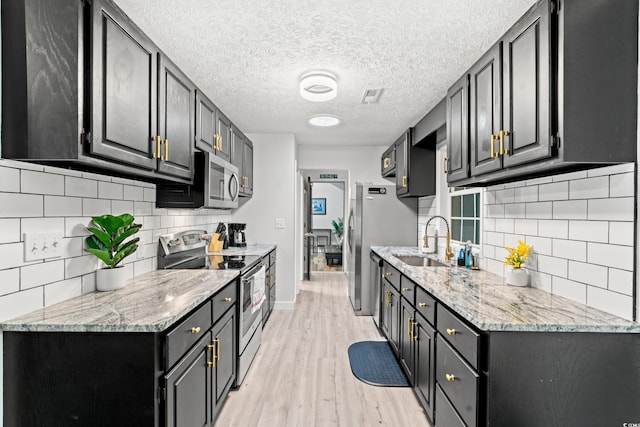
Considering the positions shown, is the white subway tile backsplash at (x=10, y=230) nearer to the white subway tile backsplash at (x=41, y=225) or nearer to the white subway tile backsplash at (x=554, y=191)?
the white subway tile backsplash at (x=41, y=225)

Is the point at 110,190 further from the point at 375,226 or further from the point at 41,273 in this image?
the point at 375,226

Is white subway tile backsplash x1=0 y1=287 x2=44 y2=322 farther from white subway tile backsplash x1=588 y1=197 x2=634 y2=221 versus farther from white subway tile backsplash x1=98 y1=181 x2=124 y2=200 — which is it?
white subway tile backsplash x1=588 y1=197 x2=634 y2=221

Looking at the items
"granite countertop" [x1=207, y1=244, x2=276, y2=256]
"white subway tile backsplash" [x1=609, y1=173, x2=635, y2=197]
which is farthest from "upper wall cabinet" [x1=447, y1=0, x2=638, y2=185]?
"granite countertop" [x1=207, y1=244, x2=276, y2=256]

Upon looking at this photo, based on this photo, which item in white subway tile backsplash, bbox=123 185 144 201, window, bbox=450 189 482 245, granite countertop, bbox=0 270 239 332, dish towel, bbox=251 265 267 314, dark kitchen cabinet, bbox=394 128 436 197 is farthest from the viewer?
dark kitchen cabinet, bbox=394 128 436 197

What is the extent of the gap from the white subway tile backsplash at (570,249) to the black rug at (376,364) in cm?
145

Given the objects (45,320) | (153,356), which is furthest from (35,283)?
(153,356)

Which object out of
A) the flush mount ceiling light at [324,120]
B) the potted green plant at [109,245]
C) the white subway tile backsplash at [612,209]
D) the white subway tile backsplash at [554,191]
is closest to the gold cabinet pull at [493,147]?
the white subway tile backsplash at [554,191]

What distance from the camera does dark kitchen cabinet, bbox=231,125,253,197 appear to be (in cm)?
359

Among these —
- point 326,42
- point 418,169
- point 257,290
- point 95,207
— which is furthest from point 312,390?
point 418,169

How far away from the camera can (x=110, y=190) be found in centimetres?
195

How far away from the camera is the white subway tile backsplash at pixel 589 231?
1460 mm

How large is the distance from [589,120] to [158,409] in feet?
6.59

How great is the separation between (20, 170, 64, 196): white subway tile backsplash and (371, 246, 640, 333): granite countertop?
1908 millimetres

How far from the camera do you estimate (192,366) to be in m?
1.57
